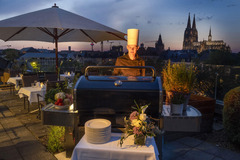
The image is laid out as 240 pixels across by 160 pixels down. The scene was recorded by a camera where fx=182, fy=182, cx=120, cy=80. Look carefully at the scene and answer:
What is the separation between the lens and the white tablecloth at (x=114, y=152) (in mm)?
1468

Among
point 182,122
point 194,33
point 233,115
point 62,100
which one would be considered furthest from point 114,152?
point 194,33

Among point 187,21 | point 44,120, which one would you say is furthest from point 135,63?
point 187,21

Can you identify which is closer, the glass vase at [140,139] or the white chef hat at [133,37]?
the glass vase at [140,139]

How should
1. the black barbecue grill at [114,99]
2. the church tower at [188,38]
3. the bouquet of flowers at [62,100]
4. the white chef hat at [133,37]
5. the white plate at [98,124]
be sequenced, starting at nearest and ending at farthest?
the white plate at [98,124] < the black barbecue grill at [114,99] < the bouquet of flowers at [62,100] < the white chef hat at [133,37] < the church tower at [188,38]

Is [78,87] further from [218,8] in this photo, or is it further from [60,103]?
[218,8]

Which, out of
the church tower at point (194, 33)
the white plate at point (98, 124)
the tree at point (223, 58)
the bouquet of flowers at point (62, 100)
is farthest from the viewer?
the church tower at point (194, 33)

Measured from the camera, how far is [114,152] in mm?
1498

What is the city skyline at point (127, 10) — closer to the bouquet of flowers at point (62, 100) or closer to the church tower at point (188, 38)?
the bouquet of flowers at point (62, 100)

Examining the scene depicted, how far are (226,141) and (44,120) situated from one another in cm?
Result: 340

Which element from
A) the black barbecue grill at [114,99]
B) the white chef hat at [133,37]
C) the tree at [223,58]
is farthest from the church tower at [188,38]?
the black barbecue grill at [114,99]

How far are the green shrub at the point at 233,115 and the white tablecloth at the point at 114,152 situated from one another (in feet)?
7.61

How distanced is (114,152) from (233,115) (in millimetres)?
2630

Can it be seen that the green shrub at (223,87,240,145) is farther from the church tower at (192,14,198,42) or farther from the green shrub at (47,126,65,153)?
the church tower at (192,14,198,42)

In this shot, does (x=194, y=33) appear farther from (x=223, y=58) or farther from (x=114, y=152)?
(x=114, y=152)
